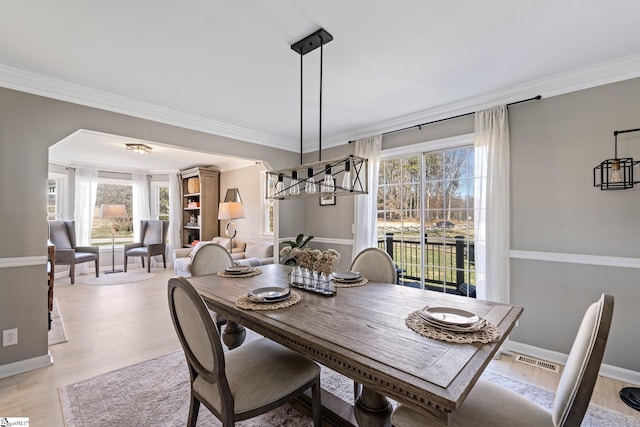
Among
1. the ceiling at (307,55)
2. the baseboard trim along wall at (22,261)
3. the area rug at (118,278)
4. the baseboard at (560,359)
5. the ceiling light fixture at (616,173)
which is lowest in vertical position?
the area rug at (118,278)

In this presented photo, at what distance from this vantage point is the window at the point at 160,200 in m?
7.33

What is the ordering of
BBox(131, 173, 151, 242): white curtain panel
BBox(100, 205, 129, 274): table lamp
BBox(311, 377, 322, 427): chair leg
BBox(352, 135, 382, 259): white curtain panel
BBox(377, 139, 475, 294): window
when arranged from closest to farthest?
BBox(311, 377, 322, 427): chair leg
BBox(377, 139, 475, 294): window
BBox(352, 135, 382, 259): white curtain panel
BBox(100, 205, 129, 274): table lamp
BBox(131, 173, 151, 242): white curtain panel

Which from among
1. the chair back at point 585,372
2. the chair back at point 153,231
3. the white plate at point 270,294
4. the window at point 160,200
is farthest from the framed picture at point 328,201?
the window at point 160,200

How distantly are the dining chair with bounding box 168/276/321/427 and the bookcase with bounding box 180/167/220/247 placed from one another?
525 cm

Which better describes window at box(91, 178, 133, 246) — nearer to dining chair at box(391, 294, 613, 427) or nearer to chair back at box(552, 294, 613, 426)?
dining chair at box(391, 294, 613, 427)

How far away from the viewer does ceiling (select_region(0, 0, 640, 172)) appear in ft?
5.45

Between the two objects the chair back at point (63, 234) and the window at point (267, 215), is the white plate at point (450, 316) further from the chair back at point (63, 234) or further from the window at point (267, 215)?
the chair back at point (63, 234)

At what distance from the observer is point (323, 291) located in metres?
1.91

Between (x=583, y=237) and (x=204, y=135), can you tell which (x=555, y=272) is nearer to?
(x=583, y=237)

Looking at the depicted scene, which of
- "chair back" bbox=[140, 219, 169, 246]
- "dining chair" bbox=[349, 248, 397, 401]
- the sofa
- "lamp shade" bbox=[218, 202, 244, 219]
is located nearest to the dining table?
"dining chair" bbox=[349, 248, 397, 401]

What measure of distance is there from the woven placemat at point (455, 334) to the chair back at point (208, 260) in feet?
6.91

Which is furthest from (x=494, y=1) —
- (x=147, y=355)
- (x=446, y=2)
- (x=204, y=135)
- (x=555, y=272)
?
(x=147, y=355)

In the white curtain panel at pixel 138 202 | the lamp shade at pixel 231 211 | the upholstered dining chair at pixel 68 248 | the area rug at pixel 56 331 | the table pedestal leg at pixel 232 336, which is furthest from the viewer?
the white curtain panel at pixel 138 202

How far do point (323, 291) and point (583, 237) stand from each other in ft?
7.49
